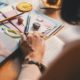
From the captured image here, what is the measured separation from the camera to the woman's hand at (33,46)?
776 mm

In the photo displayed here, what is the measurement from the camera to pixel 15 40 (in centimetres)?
83

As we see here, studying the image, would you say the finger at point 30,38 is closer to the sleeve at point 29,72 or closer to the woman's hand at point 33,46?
the woman's hand at point 33,46

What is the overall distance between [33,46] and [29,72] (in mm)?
142

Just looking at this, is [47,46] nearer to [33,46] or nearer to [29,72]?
[33,46]

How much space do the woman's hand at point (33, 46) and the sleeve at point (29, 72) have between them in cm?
4

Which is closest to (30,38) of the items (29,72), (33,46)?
(33,46)

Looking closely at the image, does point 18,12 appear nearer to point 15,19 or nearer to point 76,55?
point 15,19

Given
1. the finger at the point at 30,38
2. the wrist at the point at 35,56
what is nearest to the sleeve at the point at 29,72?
the wrist at the point at 35,56

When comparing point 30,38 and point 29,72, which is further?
point 30,38

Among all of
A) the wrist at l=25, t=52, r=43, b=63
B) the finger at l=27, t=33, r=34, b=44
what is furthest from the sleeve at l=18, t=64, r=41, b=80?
the finger at l=27, t=33, r=34, b=44

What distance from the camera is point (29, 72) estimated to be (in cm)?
71

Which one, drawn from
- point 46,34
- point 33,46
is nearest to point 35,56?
point 33,46

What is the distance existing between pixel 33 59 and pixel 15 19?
0.28 m

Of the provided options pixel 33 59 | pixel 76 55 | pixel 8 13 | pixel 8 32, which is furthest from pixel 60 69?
pixel 8 13
